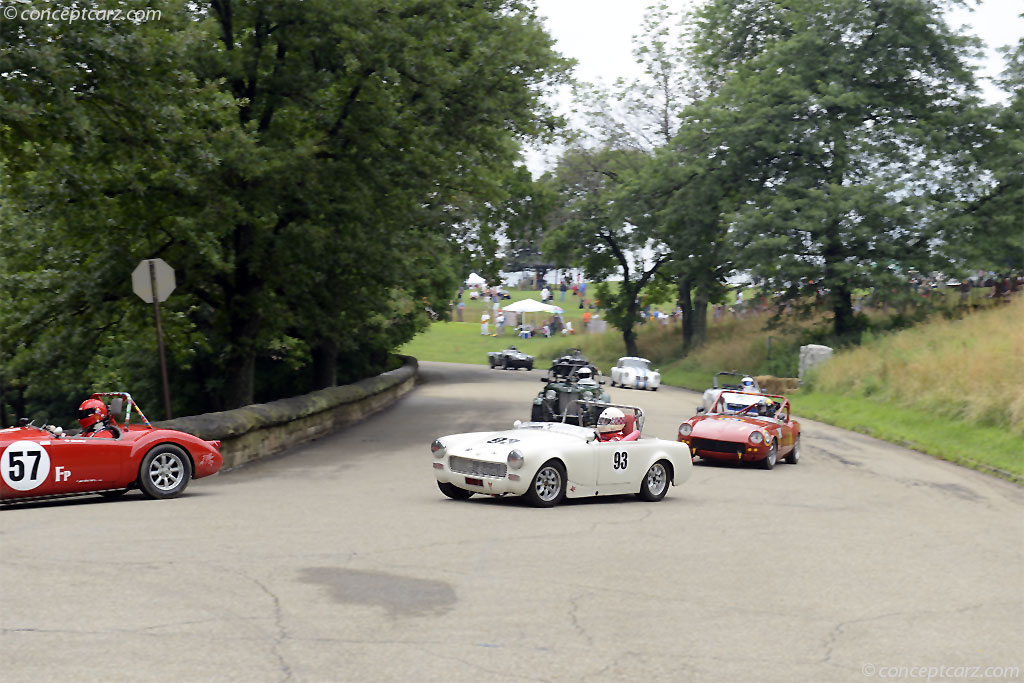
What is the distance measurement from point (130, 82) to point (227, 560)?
31.9 ft

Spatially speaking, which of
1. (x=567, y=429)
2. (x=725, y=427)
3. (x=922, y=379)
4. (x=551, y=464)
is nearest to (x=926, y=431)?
(x=922, y=379)

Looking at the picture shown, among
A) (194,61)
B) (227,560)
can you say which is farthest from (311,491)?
(194,61)

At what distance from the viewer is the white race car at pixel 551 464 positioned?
42.0ft

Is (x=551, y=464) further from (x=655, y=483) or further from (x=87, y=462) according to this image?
(x=87, y=462)

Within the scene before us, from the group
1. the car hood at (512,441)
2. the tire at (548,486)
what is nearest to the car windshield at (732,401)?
the car hood at (512,441)

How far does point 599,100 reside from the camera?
2569 inches

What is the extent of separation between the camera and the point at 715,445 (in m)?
18.8

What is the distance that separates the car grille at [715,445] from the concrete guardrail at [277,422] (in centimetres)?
733

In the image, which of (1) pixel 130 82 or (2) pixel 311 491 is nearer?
(2) pixel 311 491

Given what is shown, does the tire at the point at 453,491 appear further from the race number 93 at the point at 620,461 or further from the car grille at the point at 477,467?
the race number 93 at the point at 620,461

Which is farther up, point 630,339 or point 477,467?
point 630,339

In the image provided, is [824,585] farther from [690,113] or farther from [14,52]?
[690,113]

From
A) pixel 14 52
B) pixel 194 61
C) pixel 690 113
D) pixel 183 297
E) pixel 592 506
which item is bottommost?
pixel 592 506

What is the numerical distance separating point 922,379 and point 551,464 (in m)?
19.2
